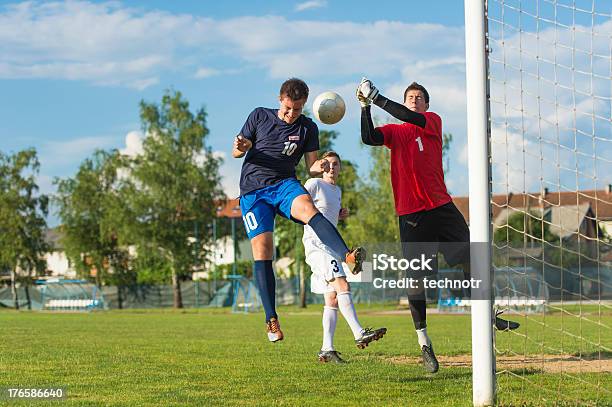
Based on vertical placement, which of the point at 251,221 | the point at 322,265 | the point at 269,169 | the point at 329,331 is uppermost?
the point at 269,169

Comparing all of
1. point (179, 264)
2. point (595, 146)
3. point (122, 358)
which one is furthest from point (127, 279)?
point (595, 146)

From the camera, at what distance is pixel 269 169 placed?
8.02 metres

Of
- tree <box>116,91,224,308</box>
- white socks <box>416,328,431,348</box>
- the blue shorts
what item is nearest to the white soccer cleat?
the blue shorts

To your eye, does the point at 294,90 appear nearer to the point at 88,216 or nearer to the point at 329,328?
the point at 329,328

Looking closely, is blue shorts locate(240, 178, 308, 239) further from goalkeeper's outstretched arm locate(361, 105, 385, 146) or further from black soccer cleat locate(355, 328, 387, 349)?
black soccer cleat locate(355, 328, 387, 349)

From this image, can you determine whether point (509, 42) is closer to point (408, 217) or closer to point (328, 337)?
point (408, 217)

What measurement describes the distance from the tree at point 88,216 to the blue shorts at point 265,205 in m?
56.5

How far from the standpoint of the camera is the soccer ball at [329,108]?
327 inches

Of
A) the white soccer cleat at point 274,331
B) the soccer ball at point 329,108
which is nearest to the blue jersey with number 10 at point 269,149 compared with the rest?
the soccer ball at point 329,108

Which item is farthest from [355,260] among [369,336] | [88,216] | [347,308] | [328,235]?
[88,216]

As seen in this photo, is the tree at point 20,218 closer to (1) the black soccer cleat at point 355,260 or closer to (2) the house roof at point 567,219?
(2) the house roof at point 567,219

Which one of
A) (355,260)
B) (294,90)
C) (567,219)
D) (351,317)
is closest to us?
(355,260)

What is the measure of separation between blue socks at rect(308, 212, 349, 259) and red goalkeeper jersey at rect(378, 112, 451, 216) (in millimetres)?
1151

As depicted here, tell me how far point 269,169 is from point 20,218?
59615 mm
